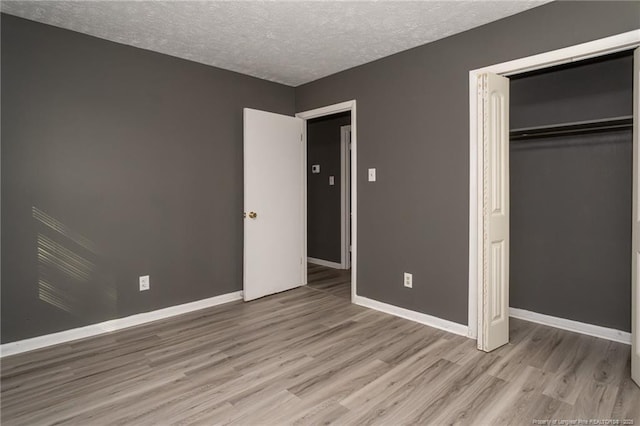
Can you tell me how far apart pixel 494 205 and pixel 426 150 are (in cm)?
84

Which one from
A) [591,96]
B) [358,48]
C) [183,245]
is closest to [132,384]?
[183,245]

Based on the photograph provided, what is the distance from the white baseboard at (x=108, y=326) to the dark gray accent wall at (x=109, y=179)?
5 cm

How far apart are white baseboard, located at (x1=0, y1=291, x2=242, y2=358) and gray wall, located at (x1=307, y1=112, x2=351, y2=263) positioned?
2.09 meters

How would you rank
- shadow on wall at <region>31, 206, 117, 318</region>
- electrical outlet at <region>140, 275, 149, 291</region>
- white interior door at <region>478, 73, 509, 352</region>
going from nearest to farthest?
white interior door at <region>478, 73, 509, 352</region> < shadow on wall at <region>31, 206, 117, 318</region> < electrical outlet at <region>140, 275, 149, 291</region>

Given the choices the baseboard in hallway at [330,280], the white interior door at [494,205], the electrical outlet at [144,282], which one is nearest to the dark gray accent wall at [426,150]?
the white interior door at [494,205]

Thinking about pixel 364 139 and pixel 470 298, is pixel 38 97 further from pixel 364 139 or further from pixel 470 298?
pixel 470 298

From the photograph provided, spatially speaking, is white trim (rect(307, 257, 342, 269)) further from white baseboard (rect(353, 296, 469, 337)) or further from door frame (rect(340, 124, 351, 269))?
white baseboard (rect(353, 296, 469, 337))

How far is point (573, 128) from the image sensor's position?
2939 mm

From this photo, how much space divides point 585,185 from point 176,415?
3.44 metres

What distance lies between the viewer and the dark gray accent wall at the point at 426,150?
2748 mm

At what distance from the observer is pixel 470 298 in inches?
119

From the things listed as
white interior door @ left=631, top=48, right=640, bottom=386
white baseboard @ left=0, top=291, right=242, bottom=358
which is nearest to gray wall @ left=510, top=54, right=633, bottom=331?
white interior door @ left=631, top=48, right=640, bottom=386

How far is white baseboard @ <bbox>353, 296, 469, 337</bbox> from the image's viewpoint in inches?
123

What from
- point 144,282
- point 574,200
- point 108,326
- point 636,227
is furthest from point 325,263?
point 636,227
